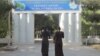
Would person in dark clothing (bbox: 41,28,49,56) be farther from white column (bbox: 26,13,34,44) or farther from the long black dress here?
white column (bbox: 26,13,34,44)

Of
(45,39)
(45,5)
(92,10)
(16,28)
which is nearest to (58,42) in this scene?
(45,39)

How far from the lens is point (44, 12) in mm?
28328

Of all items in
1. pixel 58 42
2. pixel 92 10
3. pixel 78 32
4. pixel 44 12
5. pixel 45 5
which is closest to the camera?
pixel 58 42

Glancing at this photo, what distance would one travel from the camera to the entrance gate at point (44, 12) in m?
28.1

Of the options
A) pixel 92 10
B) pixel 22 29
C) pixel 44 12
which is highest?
pixel 92 10

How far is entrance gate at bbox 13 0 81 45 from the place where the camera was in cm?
2812

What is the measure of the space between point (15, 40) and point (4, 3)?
9808 mm

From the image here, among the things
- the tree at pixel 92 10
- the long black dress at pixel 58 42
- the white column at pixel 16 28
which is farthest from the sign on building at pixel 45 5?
the long black dress at pixel 58 42

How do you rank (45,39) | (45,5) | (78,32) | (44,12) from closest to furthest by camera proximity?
(45,39), (45,5), (44,12), (78,32)

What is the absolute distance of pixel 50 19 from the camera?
1703 inches

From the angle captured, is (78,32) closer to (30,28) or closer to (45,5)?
(45,5)

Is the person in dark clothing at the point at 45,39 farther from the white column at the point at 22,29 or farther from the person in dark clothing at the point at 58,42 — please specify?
the white column at the point at 22,29

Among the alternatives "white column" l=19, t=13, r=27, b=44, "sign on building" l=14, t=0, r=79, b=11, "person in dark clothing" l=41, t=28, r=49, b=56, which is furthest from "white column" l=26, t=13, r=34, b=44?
"person in dark clothing" l=41, t=28, r=49, b=56

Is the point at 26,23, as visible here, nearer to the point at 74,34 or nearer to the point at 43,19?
the point at 74,34
